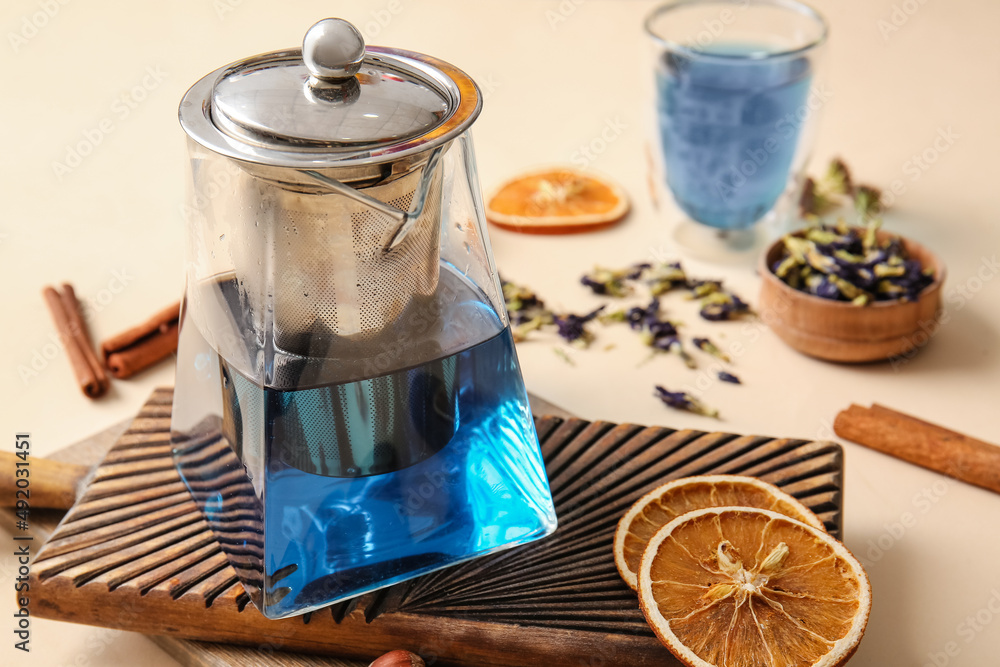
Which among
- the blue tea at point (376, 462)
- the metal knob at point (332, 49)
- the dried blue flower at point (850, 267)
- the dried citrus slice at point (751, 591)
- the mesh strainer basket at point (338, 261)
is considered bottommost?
the dried blue flower at point (850, 267)

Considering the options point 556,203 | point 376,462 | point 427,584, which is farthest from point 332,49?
point 556,203

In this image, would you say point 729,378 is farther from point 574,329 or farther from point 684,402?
point 574,329

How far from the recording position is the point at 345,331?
89 cm

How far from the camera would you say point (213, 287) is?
0.99 m

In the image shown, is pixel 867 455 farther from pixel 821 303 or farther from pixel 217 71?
pixel 217 71

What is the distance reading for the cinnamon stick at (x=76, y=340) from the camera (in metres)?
1.46

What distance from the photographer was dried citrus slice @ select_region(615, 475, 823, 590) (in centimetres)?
101

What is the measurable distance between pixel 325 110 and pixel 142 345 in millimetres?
853

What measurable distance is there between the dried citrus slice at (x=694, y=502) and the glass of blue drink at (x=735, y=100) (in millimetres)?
728

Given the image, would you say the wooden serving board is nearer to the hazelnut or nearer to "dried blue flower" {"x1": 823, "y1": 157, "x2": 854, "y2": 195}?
the hazelnut

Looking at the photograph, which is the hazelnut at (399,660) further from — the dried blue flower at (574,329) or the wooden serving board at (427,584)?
the dried blue flower at (574,329)

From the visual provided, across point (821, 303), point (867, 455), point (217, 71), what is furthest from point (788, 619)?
point (217, 71)

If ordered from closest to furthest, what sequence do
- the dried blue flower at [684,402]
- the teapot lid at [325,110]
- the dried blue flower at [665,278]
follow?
1. the teapot lid at [325,110]
2. the dried blue flower at [684,402]
3. the dried blue flower at [665,278]

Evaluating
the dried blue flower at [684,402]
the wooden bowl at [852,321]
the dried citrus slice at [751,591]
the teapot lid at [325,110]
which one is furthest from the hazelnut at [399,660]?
the wooden bowl at [852,321]
